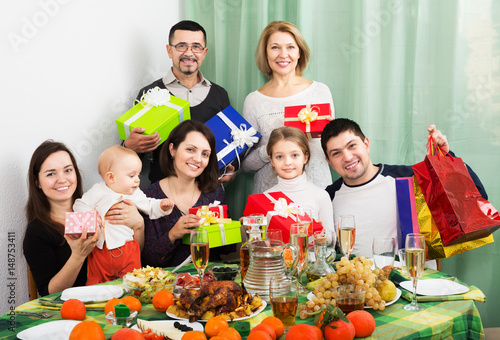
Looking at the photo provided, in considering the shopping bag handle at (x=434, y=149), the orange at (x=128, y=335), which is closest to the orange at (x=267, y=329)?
the orange at (x=128, y=335)

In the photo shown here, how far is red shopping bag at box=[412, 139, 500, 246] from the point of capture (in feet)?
6.97

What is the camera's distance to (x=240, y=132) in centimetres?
263

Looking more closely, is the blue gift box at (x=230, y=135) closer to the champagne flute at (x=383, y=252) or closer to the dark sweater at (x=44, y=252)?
the dark sweater at (x=44, y=252)

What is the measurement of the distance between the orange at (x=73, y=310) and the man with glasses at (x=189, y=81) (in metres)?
1.45

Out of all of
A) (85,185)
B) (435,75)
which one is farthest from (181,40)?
(435,75)

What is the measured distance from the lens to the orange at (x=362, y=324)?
45.9 inches

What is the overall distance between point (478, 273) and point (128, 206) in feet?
6.25

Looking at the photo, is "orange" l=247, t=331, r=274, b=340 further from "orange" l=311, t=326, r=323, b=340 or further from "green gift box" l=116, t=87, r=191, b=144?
"green gift box" l=116, t=87, r=191, b=144

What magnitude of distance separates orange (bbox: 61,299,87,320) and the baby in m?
0.71

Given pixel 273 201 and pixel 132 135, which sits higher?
pixel 132 135

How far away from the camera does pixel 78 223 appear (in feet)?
6.21

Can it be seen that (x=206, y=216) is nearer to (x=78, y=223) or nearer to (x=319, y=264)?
(x=78, y=223)

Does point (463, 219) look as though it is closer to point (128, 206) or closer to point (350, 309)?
point (350, 309)

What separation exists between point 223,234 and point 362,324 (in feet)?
3.51
